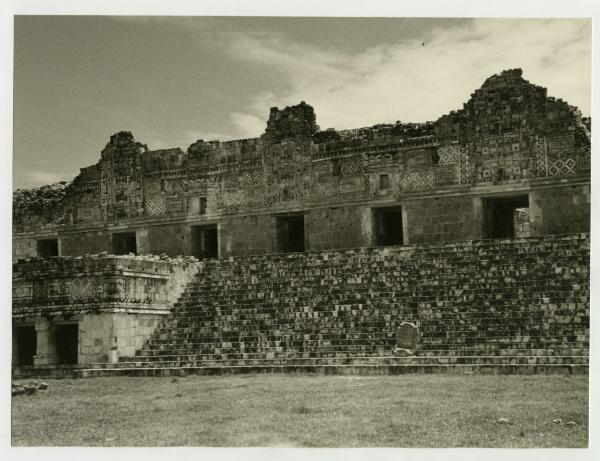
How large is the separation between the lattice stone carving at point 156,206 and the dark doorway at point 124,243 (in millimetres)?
1012

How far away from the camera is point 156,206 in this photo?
79.8 ft

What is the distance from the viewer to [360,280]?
57.4 ft

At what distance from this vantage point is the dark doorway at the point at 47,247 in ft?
84.9

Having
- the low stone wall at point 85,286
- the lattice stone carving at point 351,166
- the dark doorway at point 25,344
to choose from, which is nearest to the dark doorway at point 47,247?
the dark doorway at point 25,344

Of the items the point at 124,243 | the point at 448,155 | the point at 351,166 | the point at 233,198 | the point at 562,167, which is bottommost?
the point at 124,243

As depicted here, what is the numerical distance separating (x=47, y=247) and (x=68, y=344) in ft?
26.7

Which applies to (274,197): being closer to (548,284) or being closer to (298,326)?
(298,326)

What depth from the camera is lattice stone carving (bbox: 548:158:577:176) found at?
1977 centimetres

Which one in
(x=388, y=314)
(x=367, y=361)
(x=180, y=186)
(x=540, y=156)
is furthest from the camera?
(x=180, y=186)

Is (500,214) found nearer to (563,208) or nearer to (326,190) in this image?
(563,208)

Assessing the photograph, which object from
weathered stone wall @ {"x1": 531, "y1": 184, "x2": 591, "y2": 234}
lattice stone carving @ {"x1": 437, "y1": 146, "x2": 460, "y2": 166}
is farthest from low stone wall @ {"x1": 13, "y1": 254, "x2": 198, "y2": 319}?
weathered stone wall @ {"x1": 531, "y1": 184, "x2": 591, "y2": 234}

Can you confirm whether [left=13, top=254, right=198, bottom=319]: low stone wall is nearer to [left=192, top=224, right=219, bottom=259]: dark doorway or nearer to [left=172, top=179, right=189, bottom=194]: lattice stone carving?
[left=192, top=224, right=219, bottom=259]: dark doorway

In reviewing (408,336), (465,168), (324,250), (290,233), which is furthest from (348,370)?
(290,233)
